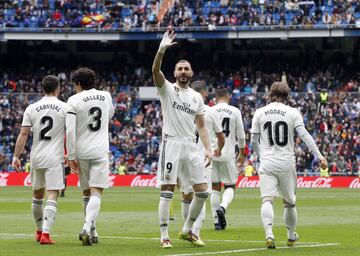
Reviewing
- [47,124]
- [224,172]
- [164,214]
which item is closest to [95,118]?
[47,124]

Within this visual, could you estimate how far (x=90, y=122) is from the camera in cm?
1509

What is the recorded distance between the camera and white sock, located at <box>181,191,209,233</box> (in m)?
14.9

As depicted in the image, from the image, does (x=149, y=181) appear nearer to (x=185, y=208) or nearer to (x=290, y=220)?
(x=185, y=208)

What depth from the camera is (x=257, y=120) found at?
1502 cm

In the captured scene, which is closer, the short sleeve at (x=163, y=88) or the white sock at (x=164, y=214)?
the white sock at (x=164, y=214)

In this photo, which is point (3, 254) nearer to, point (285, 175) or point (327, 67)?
point (285, 175)

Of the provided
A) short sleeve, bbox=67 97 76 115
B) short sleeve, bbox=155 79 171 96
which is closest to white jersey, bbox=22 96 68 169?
short sleeve, bbox=67 97 76 115

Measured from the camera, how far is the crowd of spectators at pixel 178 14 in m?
58.0

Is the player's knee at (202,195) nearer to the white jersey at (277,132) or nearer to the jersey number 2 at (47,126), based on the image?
the white jersey at (277,132)

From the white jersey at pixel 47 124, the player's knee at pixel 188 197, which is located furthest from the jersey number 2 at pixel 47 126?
the player's knee at pixel 188 197

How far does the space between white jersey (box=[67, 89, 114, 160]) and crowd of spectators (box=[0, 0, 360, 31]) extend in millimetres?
43092

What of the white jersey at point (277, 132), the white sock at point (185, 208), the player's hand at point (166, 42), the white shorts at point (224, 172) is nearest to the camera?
the player's hand at point (166, 42)

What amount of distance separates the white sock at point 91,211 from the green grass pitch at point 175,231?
34 centimetres

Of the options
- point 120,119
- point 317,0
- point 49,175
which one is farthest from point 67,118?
point 317,0
